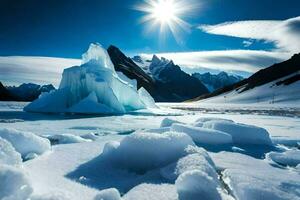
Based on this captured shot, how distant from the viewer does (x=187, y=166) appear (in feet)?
16.1

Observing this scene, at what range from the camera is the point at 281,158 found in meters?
7.12

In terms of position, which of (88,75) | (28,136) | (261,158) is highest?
(88,75)

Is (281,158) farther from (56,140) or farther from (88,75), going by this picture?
(88,75)

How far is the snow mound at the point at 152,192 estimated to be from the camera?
3.97m

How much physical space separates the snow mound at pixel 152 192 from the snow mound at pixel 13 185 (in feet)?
3.77

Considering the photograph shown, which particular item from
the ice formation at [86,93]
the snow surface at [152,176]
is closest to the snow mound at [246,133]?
the snow surface at [152,176]

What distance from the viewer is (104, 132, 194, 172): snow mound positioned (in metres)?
5.46

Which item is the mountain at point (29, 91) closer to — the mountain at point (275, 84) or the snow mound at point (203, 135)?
the mountain at point (275, 84)

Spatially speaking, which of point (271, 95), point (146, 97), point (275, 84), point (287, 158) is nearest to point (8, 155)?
point (287, 158)

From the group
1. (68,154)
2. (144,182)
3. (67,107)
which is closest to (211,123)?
(68,154)

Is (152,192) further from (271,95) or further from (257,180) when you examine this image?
(271,95)

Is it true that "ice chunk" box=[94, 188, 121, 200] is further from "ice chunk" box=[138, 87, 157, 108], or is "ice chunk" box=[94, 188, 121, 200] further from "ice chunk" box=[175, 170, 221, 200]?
"ice chunk" box=[138, 87, 157, 108]

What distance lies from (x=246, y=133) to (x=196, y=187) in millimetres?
6768

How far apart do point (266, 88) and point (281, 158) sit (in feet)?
370
